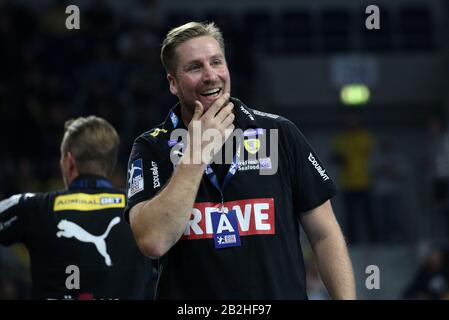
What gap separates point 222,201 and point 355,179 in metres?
9.56

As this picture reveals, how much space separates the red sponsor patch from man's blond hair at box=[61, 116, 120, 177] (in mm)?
1668

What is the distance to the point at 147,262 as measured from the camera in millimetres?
5582

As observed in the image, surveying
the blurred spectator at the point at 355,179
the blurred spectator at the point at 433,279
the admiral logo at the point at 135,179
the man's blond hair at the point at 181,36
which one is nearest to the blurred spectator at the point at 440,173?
the blurred spectator at the point at 355,179

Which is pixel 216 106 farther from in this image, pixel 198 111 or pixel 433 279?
pixel 433 279

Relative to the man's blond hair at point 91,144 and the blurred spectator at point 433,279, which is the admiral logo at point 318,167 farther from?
the blurred spectator at point 433,279

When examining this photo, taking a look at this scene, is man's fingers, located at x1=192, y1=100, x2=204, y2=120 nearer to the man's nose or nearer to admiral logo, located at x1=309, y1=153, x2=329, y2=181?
the man's nose

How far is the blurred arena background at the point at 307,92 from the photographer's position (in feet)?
43.1

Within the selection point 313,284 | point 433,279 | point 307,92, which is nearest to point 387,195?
point 433,279

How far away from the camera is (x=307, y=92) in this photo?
57.4 ft

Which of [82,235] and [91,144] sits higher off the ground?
[91,144]

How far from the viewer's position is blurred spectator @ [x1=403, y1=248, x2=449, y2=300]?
1136cm

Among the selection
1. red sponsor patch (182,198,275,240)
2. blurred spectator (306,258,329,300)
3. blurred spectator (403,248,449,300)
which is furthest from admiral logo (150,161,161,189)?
blurred spectator (403,248,449,300)

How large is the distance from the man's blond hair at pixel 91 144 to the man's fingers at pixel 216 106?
1.68m
